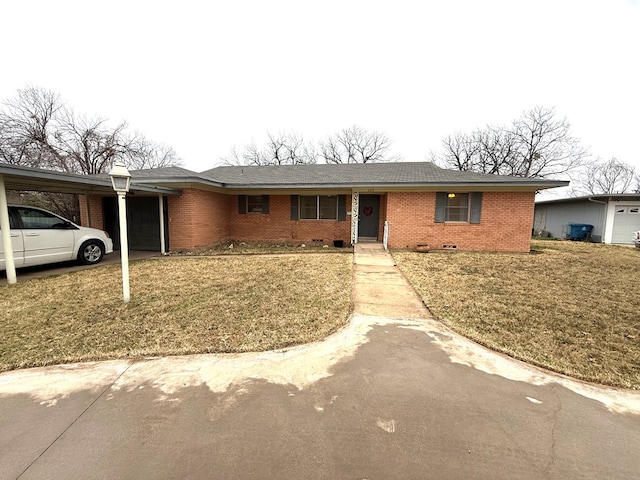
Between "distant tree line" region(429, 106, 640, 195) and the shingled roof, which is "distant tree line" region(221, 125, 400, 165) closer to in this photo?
"distant tree line" region(429, 106, 640, 195)

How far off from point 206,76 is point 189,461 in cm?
1400

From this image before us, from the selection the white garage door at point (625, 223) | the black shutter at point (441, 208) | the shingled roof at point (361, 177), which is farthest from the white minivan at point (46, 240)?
the white garage door at point (625, 223)

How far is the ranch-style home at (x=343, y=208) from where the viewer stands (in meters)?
10.1

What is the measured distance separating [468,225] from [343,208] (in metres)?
4.73

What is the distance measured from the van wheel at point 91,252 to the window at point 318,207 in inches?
273

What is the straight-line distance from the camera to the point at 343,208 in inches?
472

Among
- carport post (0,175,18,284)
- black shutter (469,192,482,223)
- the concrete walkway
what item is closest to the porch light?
carport post (0,175,18,284)

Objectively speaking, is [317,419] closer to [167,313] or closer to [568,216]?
[167,313]

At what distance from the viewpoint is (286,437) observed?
1963mm

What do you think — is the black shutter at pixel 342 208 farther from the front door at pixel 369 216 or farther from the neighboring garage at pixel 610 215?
the neighboring garage at pixel 610 215

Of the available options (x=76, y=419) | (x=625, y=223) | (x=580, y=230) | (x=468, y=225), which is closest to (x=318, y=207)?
(x=468, y=225)

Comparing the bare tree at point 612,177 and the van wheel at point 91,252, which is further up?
the bare tree at point 612,177

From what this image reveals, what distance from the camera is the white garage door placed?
1526 centimetres

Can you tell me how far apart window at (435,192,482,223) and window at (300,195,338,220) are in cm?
402
